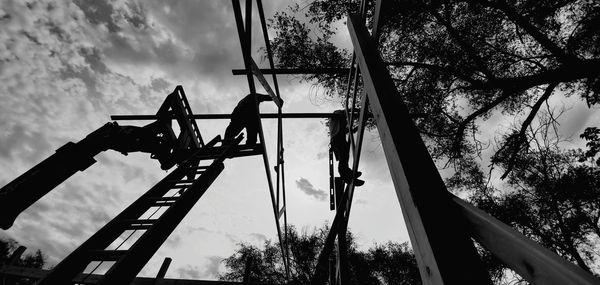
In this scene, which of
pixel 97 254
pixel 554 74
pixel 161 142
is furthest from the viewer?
pixel 161 142

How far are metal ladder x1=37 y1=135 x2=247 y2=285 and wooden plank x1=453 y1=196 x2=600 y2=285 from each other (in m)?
2.69

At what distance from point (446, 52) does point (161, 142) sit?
29.5ft

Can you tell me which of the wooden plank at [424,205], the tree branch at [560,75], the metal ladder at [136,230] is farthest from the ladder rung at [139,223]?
the tree branch at [560,75]

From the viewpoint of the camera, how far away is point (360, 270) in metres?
22.1

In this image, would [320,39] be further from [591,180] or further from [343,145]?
[591,180]

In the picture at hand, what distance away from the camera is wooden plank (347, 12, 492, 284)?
2.79ft

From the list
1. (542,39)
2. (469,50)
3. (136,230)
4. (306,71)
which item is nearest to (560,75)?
(542,39)

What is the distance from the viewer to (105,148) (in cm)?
520

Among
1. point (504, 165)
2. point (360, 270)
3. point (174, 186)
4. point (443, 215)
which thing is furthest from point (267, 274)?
point (443, 215)

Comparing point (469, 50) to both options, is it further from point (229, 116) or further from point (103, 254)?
point (103, 254)

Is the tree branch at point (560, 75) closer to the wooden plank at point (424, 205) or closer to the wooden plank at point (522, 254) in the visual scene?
the wooden plank at point (424, 205)

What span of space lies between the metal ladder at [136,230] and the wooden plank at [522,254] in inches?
106

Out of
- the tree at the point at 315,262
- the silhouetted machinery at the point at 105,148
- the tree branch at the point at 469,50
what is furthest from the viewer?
the tree at the point at 315,262

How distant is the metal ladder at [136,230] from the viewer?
235cm
